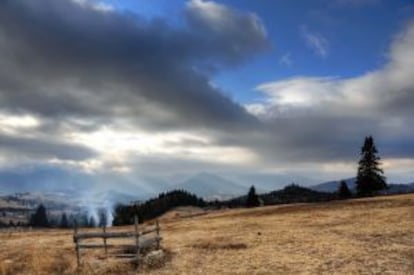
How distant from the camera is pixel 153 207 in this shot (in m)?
137

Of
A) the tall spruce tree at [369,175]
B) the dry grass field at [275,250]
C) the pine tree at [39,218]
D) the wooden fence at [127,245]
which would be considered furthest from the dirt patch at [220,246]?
the pine tree at [39,218]

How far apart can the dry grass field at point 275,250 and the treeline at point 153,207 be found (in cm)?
7919

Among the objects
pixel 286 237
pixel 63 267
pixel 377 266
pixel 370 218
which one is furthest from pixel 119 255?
pixel 370 218

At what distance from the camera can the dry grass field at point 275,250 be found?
28.3m

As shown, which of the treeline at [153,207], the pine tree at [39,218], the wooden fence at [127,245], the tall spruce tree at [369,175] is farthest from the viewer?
the pine tree at [39,218]

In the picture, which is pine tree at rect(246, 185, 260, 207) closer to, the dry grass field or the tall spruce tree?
the tall spruce tree

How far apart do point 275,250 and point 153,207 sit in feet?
349

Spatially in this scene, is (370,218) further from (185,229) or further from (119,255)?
(119,255)

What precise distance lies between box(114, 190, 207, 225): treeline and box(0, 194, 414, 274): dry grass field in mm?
79194

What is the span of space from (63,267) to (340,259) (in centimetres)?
1622

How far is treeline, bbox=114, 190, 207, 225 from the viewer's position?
128750 mm

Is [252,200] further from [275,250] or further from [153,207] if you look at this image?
[275,250]

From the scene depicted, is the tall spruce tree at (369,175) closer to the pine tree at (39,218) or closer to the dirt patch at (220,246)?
the dirt patch at (220,246)

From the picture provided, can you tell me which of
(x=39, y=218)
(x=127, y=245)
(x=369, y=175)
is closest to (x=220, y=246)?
(x=127, y=245)
